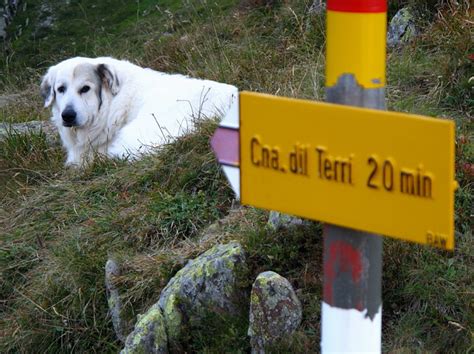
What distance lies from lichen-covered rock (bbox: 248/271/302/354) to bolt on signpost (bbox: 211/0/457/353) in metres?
1.44

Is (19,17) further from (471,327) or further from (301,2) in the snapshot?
(471,327)

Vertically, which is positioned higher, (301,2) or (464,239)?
(301,2)

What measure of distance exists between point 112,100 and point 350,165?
569cm

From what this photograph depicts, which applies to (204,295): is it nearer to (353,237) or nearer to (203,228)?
(203,228)

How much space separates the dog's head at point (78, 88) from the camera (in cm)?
711

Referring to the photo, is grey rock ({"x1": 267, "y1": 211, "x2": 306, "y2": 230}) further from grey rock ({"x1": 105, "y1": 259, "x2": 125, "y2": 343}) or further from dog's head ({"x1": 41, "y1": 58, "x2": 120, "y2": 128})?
dog's head ({"x1": 41, "y1": 58, "x2": 120, "y2": 128})

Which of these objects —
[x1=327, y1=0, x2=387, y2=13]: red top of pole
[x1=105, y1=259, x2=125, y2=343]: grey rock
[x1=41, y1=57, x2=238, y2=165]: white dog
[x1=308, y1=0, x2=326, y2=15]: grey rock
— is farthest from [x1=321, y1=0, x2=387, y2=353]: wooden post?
[x1=308, y1=0, x2=326, y2=15]: grey rock

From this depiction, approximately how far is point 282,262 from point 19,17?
11724mm

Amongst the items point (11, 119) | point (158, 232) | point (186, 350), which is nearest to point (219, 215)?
point (158, 232)

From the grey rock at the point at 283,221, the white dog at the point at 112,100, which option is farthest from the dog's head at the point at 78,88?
the grey rock at the point at 283,221

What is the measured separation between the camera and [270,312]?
3494 mm

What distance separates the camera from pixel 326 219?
192 centimetres

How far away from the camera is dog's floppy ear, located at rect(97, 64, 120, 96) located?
7.22m

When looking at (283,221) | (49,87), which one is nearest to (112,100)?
(49,87)
